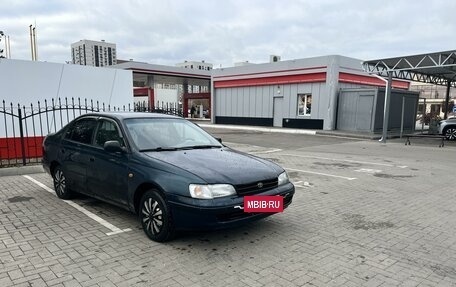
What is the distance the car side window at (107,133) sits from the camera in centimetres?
491

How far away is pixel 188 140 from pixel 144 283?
2346mm

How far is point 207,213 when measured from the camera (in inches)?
147

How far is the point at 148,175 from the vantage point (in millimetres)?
4160

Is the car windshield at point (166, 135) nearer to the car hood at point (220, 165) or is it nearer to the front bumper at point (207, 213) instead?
the car hood at point (220, 165)

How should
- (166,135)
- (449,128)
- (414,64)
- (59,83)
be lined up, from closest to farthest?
1. (166,135)
2. (59,83)
3. (414,64)
4. (449,128)

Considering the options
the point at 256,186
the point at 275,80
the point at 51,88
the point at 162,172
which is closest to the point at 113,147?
the point at 162,172

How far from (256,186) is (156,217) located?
49.5 inches

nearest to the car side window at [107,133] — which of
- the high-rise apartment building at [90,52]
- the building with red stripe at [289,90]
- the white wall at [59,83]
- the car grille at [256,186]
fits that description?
the car grille at [256,186]

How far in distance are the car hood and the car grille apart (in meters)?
0.04

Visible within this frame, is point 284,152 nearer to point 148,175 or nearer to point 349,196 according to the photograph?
point 349,196

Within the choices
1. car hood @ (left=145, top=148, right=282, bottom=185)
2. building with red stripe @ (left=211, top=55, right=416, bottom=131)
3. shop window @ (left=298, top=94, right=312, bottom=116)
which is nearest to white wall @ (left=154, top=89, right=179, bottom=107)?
building with red stripe @ (left=211, top=55, right=416, bottom=131)

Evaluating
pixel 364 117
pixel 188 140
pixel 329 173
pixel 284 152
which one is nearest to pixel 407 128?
pixel 364 117

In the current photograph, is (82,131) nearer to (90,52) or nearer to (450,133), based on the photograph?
(450,133)

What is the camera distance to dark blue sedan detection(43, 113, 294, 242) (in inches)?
151
